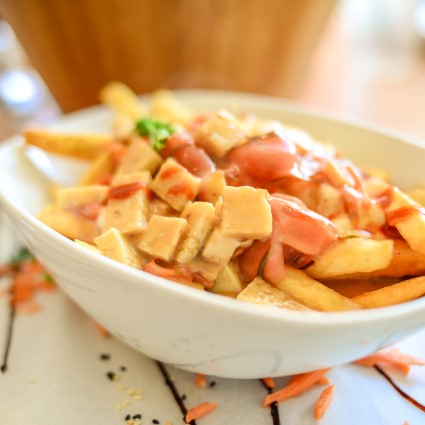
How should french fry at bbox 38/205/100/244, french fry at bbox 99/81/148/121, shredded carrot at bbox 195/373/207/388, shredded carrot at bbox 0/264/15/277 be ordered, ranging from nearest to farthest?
1. shredded carrot at bbox 195/373/207/388
2. french fry at bbox 38/205/100/244
3. shredded carrot at bbox 0/264/15/277
4. french fry at bbox 99/81/148/121

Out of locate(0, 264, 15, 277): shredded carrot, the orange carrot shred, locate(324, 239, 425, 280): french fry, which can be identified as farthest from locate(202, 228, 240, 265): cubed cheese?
locate(0, 264, 15, 277): shredded carrot

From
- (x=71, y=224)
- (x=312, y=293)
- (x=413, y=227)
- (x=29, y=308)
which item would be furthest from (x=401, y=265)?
(x=29, y=308)

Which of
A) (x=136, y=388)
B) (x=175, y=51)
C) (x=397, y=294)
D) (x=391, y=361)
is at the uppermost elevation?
(x=175, y=51)

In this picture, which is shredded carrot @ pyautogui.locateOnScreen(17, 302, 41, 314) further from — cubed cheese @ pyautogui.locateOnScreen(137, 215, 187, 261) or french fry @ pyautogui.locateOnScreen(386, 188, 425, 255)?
french fry @ pyautogui.locateOnScreen(386, 188, 425, 255)

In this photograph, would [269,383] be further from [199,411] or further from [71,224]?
[71,224]

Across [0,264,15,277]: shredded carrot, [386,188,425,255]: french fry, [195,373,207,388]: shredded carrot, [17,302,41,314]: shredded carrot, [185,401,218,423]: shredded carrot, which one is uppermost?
[386,188,425,255]: french fry
